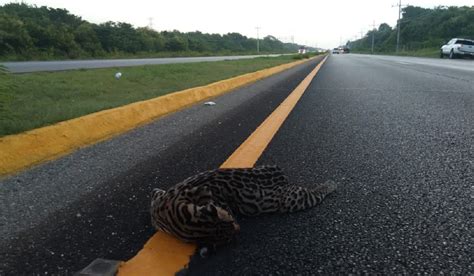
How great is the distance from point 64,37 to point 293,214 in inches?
1695

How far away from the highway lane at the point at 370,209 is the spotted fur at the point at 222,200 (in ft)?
0.23

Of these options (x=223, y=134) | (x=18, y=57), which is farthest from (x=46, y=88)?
(x=18, y=57)

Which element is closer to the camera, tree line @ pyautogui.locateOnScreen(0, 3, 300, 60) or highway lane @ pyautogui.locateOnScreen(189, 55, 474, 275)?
highway lane @ pyautogui.locateOnScreen(189, 55, 474, 275)

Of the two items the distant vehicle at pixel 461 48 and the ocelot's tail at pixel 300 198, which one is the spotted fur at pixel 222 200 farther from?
the distant vehicle at pixel 461 48

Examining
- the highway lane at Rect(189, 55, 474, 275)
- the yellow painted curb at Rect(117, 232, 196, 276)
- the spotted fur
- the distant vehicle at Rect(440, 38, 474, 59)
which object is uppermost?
the spotted fur

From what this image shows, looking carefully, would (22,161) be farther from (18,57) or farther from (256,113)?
(18,57)

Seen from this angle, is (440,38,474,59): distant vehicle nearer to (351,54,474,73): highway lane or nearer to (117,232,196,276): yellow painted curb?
(351,54,474,73): highway lane

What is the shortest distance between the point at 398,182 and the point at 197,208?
60.2 inches

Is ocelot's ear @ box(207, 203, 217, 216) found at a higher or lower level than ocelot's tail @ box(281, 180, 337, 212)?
higher

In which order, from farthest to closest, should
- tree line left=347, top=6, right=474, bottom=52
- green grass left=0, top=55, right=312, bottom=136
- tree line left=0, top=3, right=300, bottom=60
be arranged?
1. tree line left=347, top=6, right=474, bottom=52
2. tree line left=0, top=3, right=300, bottom=60
3. green grass left=0, top=55, right=312, bottom=136

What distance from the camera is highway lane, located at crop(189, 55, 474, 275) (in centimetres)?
182

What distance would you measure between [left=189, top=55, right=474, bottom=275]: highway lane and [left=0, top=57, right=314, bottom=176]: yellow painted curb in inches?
69.4

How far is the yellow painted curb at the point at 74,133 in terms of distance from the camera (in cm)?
327

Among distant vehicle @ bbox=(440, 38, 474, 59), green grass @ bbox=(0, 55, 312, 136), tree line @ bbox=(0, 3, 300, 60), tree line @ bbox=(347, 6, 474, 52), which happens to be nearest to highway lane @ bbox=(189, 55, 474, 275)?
green grass @ bbox=(0, 55, 312, 136)
